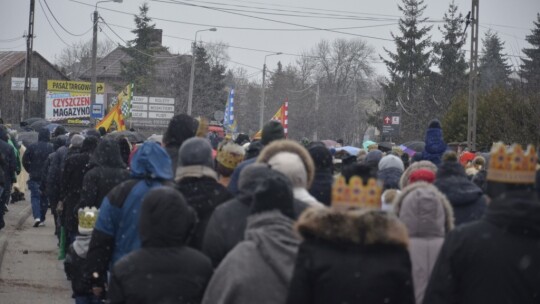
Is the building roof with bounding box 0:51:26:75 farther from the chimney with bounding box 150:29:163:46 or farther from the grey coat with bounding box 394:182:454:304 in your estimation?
the grey coat with bounding box 394:182:454:304

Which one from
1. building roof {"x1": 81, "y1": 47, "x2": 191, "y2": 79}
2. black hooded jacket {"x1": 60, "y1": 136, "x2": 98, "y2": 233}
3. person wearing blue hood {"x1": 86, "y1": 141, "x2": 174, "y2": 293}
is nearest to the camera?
person wearing blue hood {"x1": 86, "y1": 141, "x2": 174, "y2": 293}

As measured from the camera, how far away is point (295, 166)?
19.2 ft

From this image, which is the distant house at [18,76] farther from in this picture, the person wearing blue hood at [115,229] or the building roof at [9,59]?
the person wearing blue hood at [115,229]

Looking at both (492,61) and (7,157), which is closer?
(7,157)

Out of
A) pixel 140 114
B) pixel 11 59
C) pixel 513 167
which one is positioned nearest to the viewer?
pixel 513 167

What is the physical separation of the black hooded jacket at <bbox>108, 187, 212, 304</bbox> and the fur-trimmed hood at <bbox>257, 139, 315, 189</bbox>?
97 centimetres

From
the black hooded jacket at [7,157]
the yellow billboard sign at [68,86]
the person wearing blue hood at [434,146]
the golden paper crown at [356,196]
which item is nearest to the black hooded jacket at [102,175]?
the person wearing blue hood at [434,146]

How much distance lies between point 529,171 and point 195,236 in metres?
2.54

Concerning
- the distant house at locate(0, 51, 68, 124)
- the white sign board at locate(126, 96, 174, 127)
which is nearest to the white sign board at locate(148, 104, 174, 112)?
the white sign board at locate(126, 96, 174, 127)

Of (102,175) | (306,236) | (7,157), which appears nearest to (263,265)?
(306,236)

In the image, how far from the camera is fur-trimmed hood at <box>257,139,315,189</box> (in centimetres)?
614

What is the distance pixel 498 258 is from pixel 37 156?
1434 cm

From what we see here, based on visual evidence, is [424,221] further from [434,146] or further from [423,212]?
[434,146]

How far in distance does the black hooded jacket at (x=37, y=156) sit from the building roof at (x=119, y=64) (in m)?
62.6
